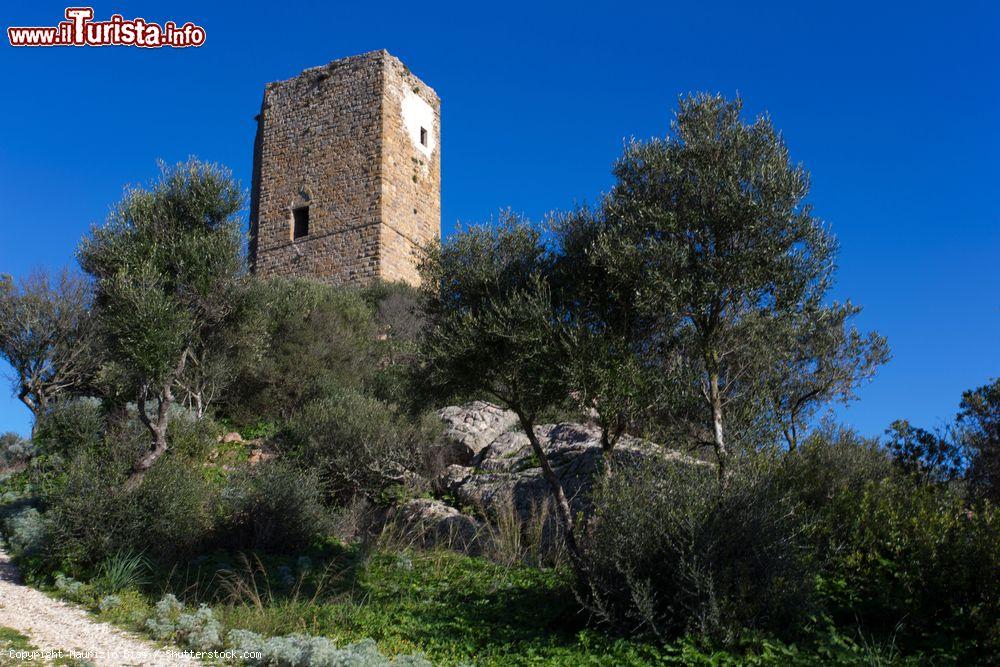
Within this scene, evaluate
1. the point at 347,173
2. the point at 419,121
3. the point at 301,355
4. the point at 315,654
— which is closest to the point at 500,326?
the point at 315,654

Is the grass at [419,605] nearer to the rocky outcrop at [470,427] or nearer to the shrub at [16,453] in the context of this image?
the rocky outcrop at [470,427]

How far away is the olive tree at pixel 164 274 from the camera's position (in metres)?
10.6

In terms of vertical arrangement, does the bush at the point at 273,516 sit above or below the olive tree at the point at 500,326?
below

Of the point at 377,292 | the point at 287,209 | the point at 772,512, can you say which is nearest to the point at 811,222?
the point at 772,512

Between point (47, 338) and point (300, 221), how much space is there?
1119 centimetres

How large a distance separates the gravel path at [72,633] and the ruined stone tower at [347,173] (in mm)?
17432

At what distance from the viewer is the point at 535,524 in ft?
34.4

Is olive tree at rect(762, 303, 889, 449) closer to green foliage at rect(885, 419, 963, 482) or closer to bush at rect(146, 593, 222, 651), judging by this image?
green foliage at rect(885, 419, 963, 482)

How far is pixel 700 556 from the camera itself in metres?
6.93

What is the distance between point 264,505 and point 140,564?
1.79m

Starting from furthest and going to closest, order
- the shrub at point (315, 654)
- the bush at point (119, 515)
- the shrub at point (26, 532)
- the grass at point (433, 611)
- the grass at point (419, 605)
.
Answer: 1. the shrub at point (26, 532)
2. the bush at point (119, 515)
3. the grass at point (419, 605)
4. the grass at point (433, 611)
5. the shrub at point (315, 654)

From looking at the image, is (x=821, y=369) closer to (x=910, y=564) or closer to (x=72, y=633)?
(x=910, y=564)

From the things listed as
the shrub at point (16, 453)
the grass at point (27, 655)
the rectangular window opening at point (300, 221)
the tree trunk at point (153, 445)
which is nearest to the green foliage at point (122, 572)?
the tree trunk at point (153, 445)

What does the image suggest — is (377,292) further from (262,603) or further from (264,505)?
(262,603)
